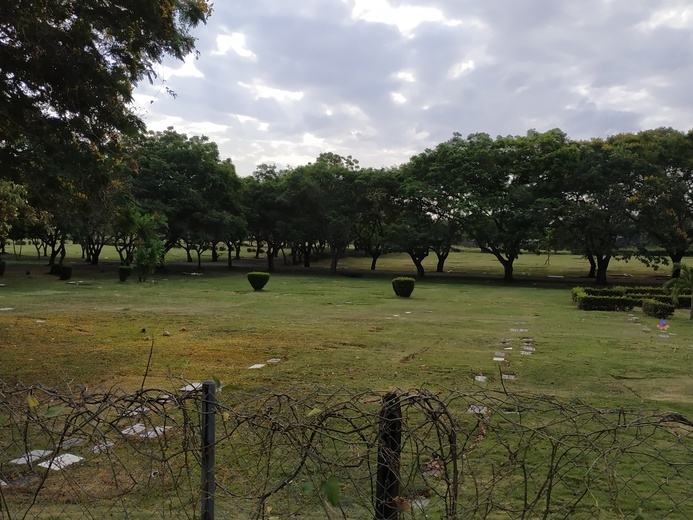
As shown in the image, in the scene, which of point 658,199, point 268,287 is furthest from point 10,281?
point 658,199

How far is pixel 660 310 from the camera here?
15.8 metres

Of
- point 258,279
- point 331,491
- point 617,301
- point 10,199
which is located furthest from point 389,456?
point 258,279

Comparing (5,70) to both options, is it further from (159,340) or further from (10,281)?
(10,281)

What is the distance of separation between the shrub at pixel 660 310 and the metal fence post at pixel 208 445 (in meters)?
16.8

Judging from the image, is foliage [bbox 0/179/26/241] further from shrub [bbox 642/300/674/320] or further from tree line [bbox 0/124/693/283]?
shrub [bbox 642/300/674/320]

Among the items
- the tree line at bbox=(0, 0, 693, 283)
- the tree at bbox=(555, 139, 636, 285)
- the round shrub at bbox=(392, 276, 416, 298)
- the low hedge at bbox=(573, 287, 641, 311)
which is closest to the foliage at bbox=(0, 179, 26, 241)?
the tree line at bbox=(0, 0, 693, 283)

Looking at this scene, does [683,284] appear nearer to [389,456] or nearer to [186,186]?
[389,456]

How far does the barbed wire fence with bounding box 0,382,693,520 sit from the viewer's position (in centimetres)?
241

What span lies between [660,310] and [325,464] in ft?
53.0

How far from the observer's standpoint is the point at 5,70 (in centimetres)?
805

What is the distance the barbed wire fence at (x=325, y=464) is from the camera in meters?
2.41

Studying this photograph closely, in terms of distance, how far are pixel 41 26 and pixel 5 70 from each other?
1.25 m

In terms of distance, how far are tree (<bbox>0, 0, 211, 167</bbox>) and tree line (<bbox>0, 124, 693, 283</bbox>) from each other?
18.2 metres

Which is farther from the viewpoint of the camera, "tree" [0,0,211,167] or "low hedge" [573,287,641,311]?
"low hedge" [573,287,641,311]
